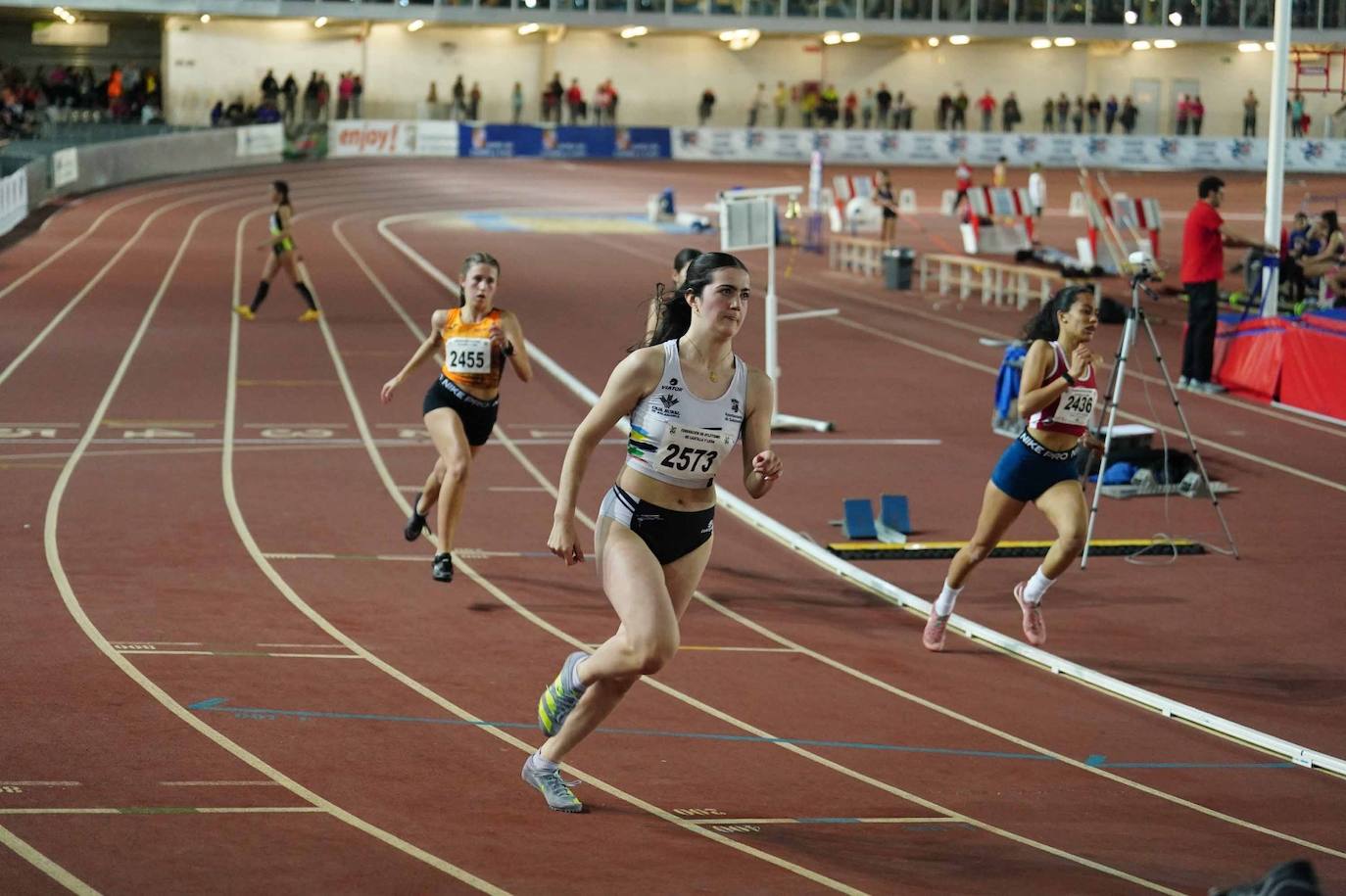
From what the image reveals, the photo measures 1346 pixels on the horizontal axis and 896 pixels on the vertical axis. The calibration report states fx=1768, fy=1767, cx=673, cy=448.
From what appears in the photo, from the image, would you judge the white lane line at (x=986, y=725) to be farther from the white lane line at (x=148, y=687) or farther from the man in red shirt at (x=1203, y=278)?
the man in red shirt at (x=1203, y=278)

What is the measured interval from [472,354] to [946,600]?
121 inches

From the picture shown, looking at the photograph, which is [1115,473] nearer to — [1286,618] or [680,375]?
[1286,618]

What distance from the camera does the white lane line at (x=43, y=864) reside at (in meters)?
5.50

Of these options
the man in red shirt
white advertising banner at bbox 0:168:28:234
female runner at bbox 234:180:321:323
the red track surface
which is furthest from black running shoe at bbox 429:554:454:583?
white advertising banner at bbox 0:168:28:234

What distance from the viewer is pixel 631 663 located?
605 cm

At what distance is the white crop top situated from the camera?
244 inches

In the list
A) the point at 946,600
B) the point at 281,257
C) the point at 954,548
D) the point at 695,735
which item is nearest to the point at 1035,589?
the point at 946,600

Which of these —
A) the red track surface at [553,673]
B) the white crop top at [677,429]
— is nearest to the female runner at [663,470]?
the white crop top at [677,429]

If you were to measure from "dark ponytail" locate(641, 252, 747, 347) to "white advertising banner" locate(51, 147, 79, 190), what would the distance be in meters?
35.5

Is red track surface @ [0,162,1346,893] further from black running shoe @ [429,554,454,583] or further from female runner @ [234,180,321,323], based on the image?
female runner @ [234,180,321,323]

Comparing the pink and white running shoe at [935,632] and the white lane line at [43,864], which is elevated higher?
the white lane line at [43,864]

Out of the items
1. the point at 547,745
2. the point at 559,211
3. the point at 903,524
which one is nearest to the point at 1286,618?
the point at 903,524

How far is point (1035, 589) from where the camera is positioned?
9.48 metres

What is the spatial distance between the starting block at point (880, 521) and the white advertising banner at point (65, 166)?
102 feet
